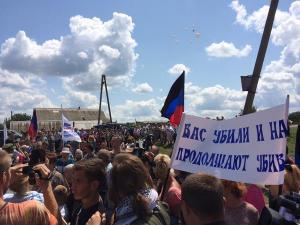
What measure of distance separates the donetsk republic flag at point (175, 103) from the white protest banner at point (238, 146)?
3040 mm

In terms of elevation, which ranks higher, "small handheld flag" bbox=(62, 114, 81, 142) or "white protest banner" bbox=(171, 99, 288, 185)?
"white protest banner" bbox=(171, 99, 288, 185)

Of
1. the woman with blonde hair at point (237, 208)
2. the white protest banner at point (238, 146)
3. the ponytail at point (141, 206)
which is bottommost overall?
the woman with blonde hair at point (237, 208)

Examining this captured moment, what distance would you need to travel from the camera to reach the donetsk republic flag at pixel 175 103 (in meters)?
7.80

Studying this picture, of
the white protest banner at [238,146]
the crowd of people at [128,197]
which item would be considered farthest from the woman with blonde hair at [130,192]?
the white protest banner at [238,146]

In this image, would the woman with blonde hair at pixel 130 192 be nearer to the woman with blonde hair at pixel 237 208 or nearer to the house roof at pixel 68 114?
the woman with blonde hair at pixel 237 208

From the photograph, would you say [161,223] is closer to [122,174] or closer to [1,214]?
[122,174]

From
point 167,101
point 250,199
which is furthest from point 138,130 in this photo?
point 250,199

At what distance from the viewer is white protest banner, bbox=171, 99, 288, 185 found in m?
3.71

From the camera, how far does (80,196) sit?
3.78 metres

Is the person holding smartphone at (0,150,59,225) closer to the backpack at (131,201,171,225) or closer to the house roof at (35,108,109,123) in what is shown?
the backpack at (131,201,171,225)

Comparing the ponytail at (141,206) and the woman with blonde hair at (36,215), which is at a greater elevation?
the ponytail at (141,206)

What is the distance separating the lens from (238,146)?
4.14 m

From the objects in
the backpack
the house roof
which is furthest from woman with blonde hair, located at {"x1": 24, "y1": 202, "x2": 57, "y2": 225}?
the house roof

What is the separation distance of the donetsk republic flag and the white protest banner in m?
3.04
